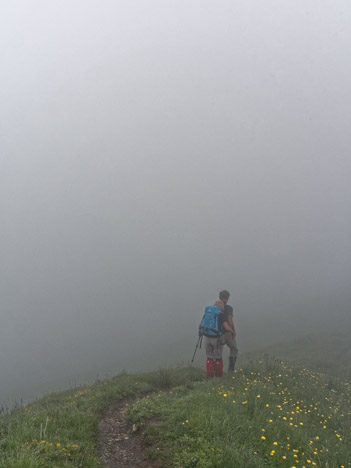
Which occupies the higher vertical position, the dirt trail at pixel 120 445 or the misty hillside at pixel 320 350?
the dirt trail at pixel 120 445

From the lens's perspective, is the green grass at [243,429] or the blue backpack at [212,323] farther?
the blue backpack at [212,323]

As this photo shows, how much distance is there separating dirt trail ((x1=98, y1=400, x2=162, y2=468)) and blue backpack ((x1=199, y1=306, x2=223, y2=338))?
199 inches

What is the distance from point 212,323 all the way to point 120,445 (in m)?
6.70

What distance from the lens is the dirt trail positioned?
6.04 metres

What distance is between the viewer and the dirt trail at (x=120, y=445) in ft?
19.8

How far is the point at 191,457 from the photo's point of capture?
5547 mm

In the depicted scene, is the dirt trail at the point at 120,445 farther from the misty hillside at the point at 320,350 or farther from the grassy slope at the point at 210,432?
the misty hillside at the point at 320,350

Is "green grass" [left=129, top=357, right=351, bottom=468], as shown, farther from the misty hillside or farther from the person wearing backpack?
the misty hillside

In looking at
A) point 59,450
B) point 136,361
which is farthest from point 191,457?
point 136,361

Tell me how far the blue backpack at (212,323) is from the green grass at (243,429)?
2.81m

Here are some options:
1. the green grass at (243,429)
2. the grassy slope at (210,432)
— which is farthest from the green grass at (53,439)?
the green grass at (243,429)

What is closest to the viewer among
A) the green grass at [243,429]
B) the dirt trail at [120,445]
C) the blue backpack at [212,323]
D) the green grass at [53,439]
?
the green grass at [53,439]

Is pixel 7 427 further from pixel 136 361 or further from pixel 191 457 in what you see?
pixel 136 361

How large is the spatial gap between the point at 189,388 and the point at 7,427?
607cm
